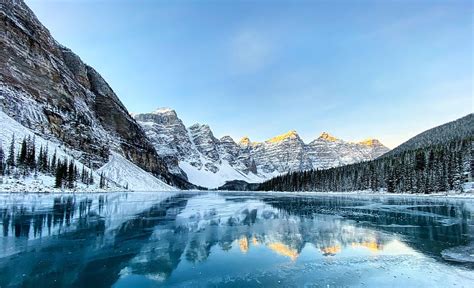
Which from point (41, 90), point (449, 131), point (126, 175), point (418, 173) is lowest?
point (126, 175)

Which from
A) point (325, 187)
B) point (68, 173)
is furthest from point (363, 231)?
point (325, 187)

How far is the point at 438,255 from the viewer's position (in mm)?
14789

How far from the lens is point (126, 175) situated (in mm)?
163500

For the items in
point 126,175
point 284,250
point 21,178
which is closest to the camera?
point 284,250

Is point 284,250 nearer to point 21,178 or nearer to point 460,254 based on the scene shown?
point 460,254

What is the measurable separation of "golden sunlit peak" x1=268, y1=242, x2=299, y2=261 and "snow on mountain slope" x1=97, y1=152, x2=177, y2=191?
140m

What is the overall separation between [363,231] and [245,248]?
10469mm

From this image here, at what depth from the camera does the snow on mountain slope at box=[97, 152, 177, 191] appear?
152 metres

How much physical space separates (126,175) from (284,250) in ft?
526

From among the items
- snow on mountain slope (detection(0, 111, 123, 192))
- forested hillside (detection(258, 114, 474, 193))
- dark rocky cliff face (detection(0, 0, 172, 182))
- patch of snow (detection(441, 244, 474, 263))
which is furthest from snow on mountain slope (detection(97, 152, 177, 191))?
patch of snow (detection(441, 244, 474, 263))

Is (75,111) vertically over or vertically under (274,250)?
over

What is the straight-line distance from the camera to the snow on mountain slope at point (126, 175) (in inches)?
5984

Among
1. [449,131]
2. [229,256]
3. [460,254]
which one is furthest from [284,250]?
[449,131]

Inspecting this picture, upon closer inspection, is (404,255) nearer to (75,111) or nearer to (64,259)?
(64,259)
